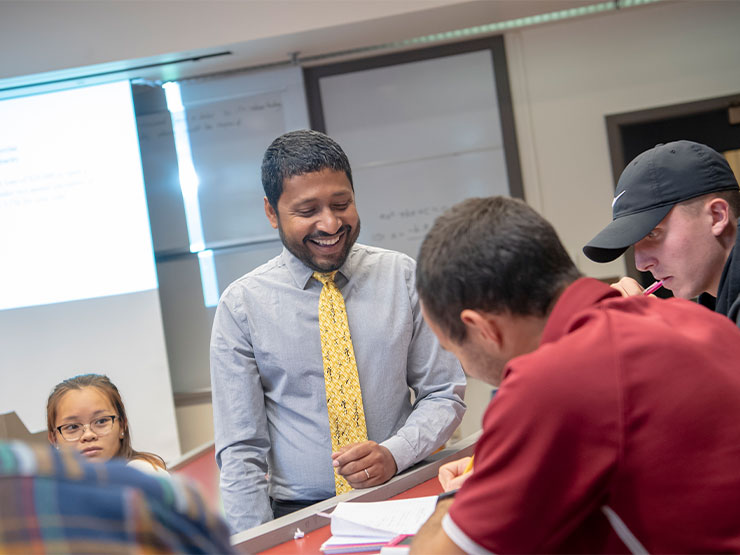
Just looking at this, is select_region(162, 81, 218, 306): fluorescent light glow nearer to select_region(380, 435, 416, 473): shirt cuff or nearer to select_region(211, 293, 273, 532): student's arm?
select_region(211, 293, 273, 532): student's arm

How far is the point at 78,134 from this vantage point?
4.00 metres

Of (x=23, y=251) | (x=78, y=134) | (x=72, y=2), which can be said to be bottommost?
(x=23, y=251)

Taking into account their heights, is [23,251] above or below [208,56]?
below

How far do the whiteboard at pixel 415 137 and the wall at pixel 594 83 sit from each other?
8.4 inches

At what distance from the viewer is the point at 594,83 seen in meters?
4.18

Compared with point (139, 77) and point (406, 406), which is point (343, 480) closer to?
point (406, 406)

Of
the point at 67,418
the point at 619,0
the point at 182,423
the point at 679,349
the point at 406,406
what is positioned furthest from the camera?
the point at 182,423

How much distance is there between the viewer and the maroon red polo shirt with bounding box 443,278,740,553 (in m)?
0.82

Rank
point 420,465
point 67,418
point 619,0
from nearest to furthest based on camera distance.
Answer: point 420,465, point 67,418, point 619,0

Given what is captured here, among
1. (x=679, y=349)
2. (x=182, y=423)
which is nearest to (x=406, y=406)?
(x=679, y=349)

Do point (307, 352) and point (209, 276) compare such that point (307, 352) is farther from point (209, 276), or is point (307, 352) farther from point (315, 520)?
point (209, 276)

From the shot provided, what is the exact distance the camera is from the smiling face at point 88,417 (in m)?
2.27

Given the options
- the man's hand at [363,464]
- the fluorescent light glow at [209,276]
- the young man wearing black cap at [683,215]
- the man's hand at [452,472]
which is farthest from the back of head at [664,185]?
the fluorescent light glow at [209,276]

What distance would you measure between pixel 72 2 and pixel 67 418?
2725mm
